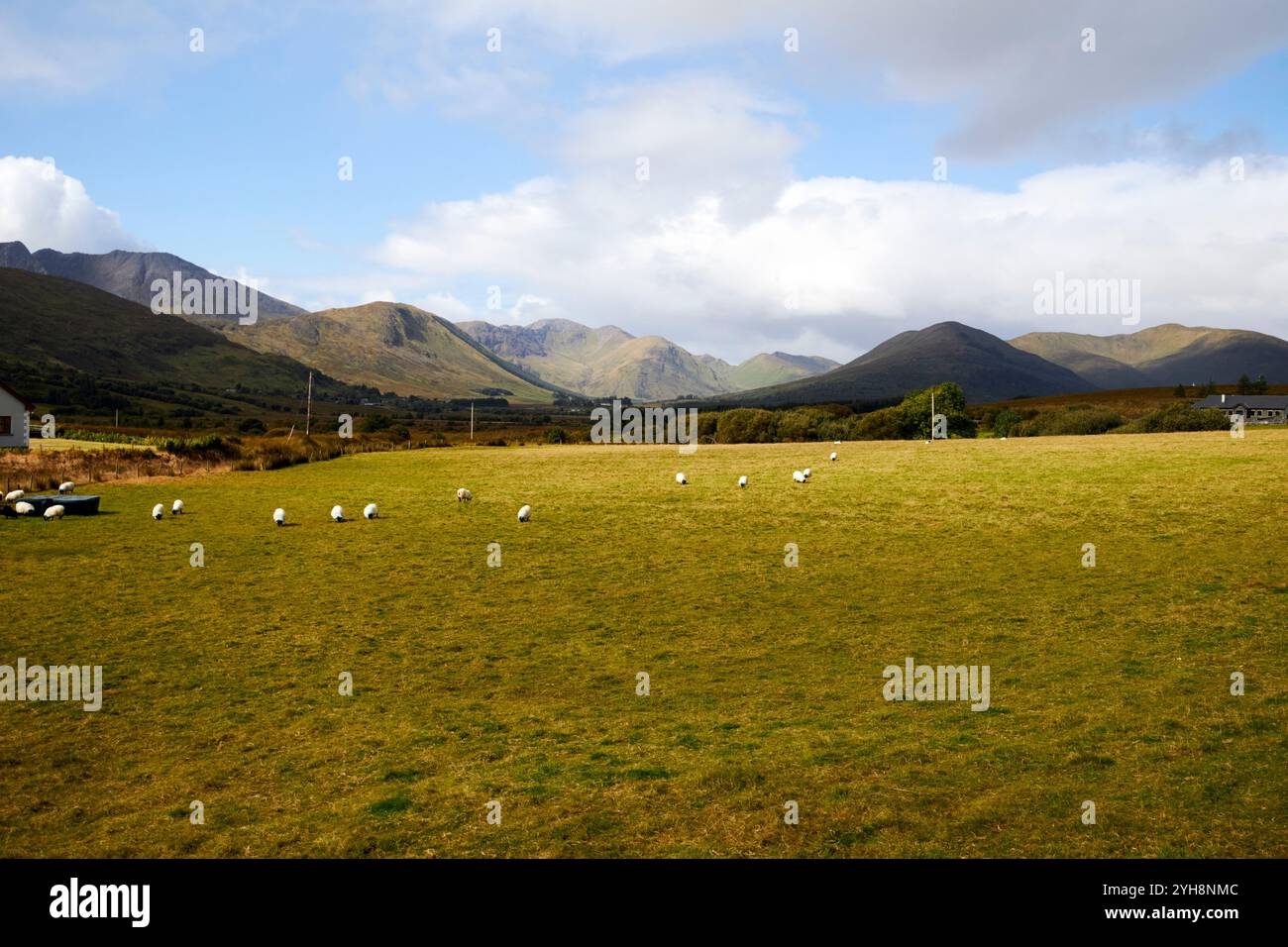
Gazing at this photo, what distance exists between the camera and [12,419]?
279ft

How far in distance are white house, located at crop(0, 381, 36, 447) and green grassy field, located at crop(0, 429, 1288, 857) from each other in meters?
65.2

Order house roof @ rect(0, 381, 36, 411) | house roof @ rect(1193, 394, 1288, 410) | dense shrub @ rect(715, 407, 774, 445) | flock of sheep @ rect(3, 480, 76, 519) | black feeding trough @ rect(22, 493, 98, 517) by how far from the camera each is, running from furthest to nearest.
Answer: house roof @ rect(1193, 394, 1288, 410) < dense shrub @ rect(715, 407, 774, 445) < house roof @ rect(0, 381, 36, 411) < black feeding trough @ rect(22, 493, 98, 517) < flock of sheep @ rect(3, 480, 76, 519)

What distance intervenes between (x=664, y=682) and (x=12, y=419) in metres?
97.0

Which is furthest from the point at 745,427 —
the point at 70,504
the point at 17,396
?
the point at 17,396

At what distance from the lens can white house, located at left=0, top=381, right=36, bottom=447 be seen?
84125 millimetres

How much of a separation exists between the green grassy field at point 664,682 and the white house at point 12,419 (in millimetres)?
65196

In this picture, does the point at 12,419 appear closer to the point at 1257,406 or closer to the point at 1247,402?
the point at 1247,402

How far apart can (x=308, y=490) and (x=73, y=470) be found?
16779 millimetres

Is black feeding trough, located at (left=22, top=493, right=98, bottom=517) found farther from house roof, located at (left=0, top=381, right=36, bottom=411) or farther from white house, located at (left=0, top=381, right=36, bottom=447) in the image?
house roof, located at (left=0, top=381, right=36, bottom=411)

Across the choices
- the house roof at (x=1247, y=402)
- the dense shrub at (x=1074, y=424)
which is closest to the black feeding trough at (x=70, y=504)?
the dense shrub at (x=1074, y=424)

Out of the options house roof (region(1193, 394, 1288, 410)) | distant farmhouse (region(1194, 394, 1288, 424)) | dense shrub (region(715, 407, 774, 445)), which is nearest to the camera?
dense shrub (region(715, 407, 774, 445))

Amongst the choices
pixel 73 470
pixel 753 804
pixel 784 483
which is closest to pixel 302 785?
pixel 753 804

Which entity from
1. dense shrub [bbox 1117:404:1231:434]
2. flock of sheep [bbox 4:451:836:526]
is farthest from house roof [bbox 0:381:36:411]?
dense shrub [bbox 1117:404:1231:434]

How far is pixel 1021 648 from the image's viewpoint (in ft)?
55.4
